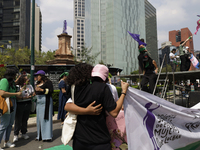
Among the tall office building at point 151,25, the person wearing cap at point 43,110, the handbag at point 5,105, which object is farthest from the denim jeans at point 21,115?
Result: the tall office building at point 151,25

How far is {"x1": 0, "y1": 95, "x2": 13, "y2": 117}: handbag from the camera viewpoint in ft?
13.4

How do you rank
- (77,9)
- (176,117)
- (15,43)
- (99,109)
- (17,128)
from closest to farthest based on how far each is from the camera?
(99,109) → (176,117) → (17,128) → (15,43) → (77,9)

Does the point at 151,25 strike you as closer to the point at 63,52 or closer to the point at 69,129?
the point at 63,52

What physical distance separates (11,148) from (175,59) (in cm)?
880

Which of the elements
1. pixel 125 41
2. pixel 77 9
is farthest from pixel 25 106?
pixel 77 9

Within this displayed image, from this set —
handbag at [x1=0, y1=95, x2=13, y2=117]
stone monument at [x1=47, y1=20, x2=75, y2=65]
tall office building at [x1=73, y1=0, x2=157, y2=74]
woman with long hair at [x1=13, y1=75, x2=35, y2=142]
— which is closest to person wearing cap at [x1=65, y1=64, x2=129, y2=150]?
handbag at [x1=0, y1=95, x2=13, y2=117]

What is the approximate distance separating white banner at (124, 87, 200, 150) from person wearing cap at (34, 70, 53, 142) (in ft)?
10.7

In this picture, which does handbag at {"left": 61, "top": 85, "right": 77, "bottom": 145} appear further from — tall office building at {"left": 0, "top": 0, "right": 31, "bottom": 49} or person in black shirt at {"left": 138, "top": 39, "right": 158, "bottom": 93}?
tall office building at {"left": 0, "top": 0, "right": 31, "bottom": 49}

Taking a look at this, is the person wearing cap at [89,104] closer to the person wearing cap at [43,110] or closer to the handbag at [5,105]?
the handbag at [5,105]

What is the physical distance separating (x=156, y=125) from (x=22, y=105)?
4.09m

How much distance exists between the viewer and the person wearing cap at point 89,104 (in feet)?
6.68

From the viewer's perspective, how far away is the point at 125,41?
64250mm

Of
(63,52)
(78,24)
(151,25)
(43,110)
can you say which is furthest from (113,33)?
(78,24)

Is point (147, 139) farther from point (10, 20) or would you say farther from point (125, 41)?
point (10, 20)
